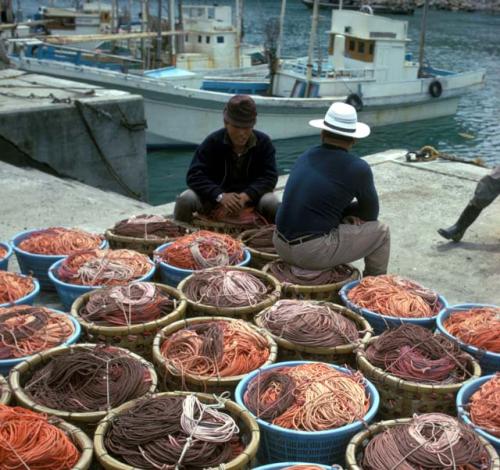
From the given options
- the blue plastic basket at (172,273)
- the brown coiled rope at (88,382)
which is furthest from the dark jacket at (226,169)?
the brown coiled rope at (88,382)

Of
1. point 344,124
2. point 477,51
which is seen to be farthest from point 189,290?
point 477,51

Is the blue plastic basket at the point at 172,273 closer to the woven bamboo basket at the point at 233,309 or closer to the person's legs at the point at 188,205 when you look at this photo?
the woven bamboo basket at the point at 233,309

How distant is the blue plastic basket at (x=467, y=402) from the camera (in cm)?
296

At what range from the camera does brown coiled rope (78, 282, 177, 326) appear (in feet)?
12.9

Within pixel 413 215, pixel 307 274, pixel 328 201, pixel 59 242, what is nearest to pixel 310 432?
pixel 307 274

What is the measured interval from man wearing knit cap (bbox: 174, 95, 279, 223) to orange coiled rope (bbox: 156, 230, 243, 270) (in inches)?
26.8

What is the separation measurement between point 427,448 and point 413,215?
16.2 ft

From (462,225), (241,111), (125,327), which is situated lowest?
(462,225)

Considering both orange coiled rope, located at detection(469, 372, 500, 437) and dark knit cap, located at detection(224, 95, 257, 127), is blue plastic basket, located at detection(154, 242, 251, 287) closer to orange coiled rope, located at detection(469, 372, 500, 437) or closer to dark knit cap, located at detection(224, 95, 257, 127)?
dark knit cap, located at detection(224, 95, 257, 127)

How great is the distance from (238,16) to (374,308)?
1968 cm

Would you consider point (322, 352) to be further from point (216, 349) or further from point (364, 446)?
point (364, 446)

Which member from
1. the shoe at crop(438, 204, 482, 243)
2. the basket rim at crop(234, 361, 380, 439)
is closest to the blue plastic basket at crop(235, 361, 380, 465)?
the basket rim at crop(234, 361, 380, 439)

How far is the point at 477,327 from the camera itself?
12.6 ft

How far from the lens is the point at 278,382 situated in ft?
10.8
